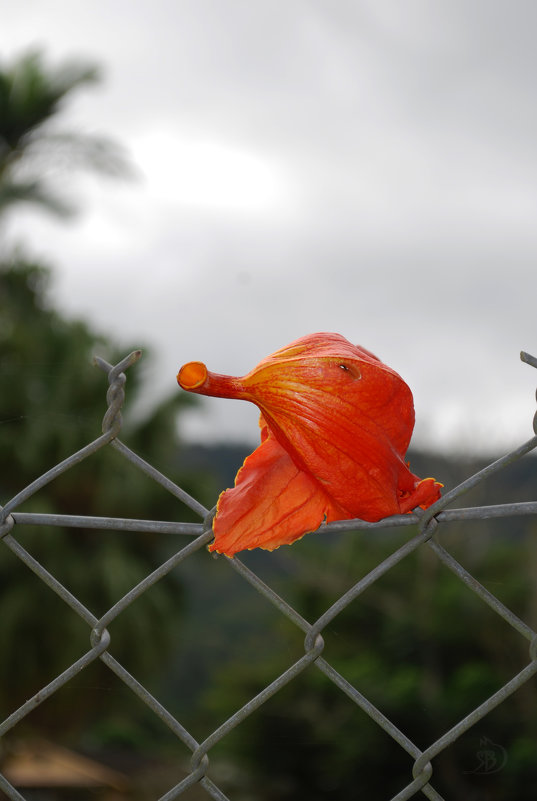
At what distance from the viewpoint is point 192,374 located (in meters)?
0.57

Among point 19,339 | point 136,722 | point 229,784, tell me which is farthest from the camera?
point 136,722

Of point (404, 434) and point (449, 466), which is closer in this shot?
point (404, 434)

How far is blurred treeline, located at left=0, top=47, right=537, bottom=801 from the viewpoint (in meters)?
6.07

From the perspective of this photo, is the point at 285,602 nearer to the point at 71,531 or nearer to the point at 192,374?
the point at 192,374

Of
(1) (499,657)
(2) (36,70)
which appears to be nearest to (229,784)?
(1) (499,657)

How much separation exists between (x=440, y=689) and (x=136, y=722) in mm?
6323

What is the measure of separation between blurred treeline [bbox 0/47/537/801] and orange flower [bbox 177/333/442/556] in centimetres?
351

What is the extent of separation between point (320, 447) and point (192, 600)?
729 cm

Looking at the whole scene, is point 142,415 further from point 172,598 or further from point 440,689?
point 440,689

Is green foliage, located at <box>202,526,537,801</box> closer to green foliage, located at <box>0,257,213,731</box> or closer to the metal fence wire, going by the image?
green foliage, located at <box>0,257,213,731</box>

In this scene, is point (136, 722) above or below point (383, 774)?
below

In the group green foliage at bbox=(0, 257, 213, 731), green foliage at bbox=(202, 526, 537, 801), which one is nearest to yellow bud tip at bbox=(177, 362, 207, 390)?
green foliage at bbox=(202, 526, 537, 801)

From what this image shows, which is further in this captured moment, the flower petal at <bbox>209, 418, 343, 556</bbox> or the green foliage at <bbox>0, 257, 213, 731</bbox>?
the green foliage at <bbox>0, 257, 213, 731</bbox>

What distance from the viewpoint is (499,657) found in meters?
7.27
